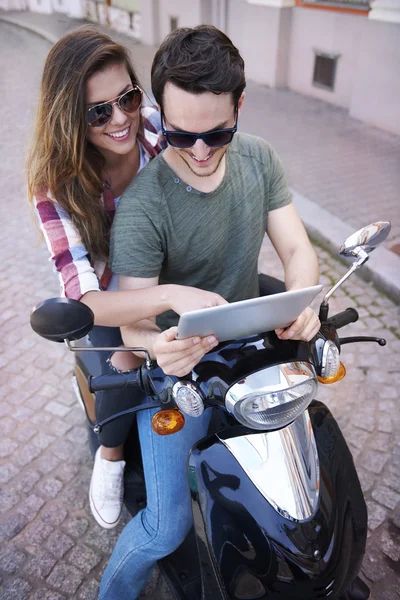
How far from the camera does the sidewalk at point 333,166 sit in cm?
424

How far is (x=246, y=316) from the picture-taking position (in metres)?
1.15

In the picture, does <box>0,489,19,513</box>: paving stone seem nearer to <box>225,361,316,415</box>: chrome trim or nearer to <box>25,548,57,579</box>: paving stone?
<box>25,548,57,579</box>: paving stone

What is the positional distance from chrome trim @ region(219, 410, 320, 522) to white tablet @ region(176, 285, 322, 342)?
0.95ft

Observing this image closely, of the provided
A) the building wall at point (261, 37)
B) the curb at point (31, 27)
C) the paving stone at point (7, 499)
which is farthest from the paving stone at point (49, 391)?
the curb at point (31, 27)

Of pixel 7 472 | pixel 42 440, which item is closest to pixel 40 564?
pixel 7 472

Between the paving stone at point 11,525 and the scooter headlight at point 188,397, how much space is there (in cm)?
149

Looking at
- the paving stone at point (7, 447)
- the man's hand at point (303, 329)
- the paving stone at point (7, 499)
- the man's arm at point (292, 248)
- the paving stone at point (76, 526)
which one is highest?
the man's hand at point (303, 329)

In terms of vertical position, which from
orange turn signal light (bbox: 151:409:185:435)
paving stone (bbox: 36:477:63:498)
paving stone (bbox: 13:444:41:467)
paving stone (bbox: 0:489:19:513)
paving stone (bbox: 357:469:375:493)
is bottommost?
paving stone (bbox: 13:444:41:467)

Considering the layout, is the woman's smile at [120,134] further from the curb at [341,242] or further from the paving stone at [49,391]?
the curb at [341,242]

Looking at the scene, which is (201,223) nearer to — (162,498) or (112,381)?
(112,381)

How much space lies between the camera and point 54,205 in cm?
178

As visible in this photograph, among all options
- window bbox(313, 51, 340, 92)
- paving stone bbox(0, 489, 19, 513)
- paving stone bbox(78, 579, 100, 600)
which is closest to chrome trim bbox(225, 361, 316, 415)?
paving stone bbox(78, 579, 100, 600)

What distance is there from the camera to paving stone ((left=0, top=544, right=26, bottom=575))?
2184mm

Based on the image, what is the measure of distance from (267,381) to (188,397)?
199 millimetres
